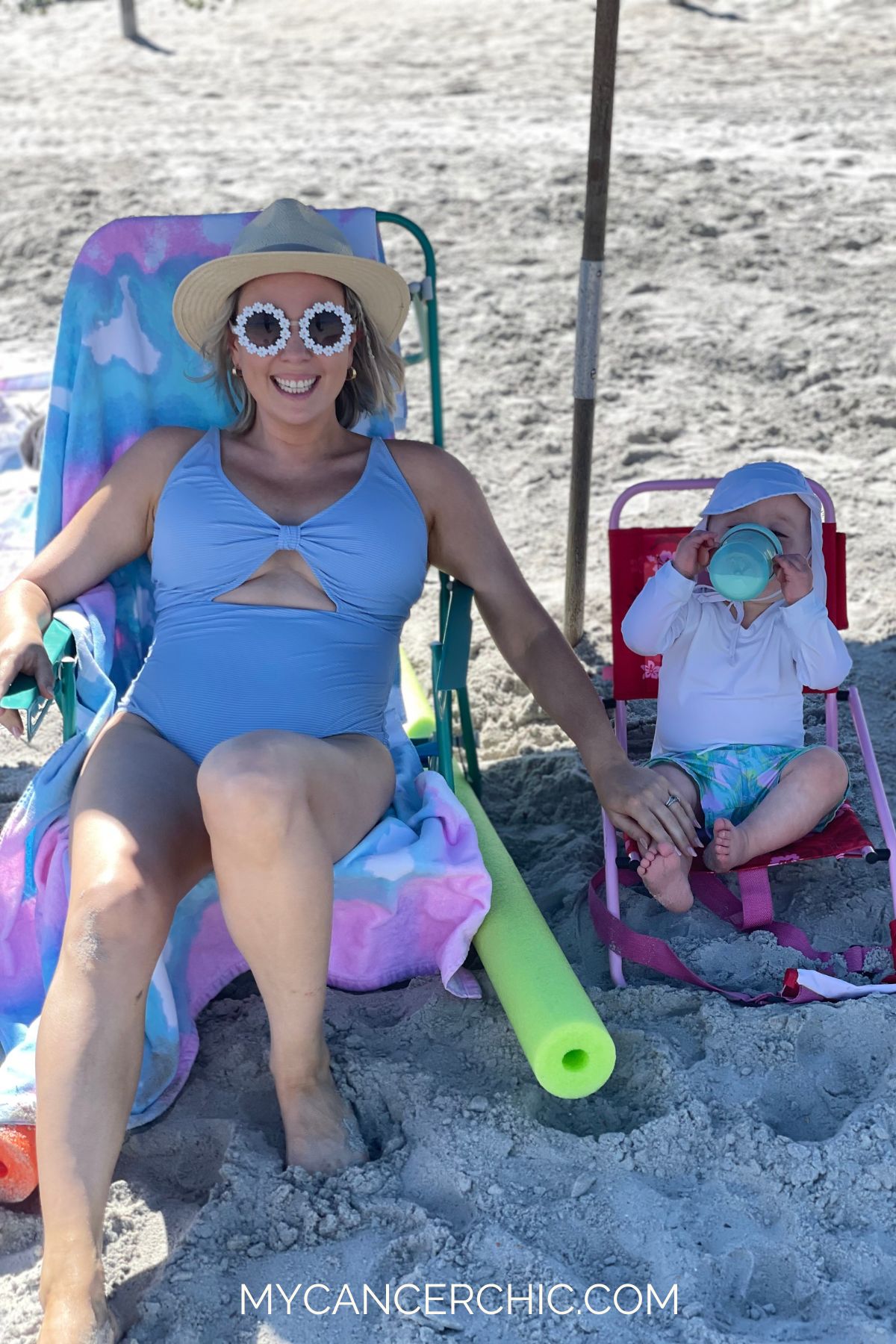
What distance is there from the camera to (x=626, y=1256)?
2203mm

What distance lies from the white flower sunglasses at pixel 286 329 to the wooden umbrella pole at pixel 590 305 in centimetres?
113

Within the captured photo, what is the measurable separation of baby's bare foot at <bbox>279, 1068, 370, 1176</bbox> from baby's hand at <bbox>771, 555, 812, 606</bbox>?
1.47 m

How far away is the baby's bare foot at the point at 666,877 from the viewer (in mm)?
2777

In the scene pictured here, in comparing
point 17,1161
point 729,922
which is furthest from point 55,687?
point 729,922

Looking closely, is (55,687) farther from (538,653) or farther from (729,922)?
(729,922)

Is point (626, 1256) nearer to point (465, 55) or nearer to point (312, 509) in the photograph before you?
point (312, 509)

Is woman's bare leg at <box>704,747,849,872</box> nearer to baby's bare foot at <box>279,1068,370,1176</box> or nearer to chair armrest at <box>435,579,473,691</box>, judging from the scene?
chair armrest at <box>435,579,473,691</box>

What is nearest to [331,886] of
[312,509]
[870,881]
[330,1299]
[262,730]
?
[262,730]

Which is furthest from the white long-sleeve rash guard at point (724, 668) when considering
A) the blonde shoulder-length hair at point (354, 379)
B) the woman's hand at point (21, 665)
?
the woman's hand at point (21, 665)

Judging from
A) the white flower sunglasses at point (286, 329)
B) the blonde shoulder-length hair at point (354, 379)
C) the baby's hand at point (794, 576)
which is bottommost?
the baby's hand at point (794, 576)

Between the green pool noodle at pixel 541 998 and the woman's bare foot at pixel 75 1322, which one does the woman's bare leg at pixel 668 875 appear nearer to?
the green pool noodle at pixel 541 998

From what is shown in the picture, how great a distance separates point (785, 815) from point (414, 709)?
109cm

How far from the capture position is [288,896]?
229 centimetres

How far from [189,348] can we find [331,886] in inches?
62.6
